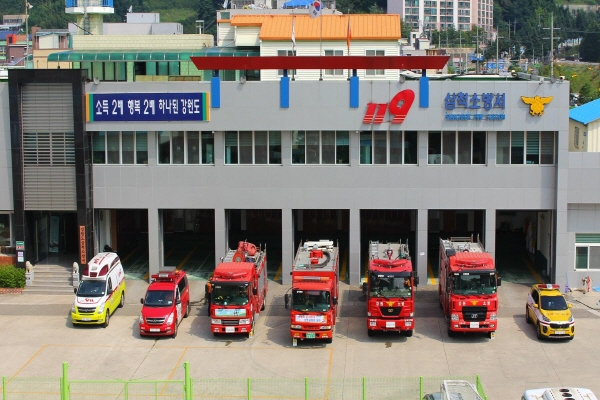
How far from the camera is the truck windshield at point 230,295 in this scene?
35.5m

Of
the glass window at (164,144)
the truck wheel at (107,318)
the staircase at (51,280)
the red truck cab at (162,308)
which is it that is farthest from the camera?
the glass window at (164,144)

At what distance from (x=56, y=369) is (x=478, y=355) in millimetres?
16121

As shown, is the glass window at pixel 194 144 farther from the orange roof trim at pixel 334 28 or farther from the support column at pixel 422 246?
the orange roof trim at pixel 334 28

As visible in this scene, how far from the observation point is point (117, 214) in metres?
51.7

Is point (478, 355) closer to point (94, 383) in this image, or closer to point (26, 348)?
point (94, 383)

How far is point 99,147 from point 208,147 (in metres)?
5.63

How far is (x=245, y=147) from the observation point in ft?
147

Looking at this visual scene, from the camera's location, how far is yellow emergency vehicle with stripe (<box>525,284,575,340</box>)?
35125 millimetres

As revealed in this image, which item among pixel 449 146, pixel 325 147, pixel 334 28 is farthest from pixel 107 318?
pixel 334 28

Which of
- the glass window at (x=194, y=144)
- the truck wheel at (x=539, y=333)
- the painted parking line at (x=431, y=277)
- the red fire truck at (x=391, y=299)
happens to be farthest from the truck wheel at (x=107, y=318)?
the truck wheel at (x=539, y=333)

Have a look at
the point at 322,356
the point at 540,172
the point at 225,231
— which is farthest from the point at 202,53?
the point at 322,356

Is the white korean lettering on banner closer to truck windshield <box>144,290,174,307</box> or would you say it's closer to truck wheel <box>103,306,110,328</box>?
truck windshield <box>144,290,174,307</box>

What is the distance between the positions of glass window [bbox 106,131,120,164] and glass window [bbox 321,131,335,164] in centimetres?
1054

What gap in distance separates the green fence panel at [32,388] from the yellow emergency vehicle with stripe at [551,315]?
18972mm
